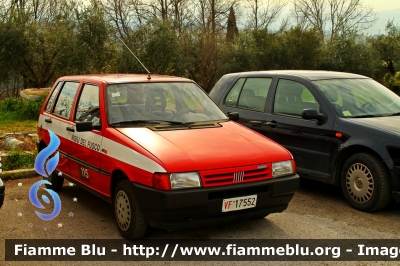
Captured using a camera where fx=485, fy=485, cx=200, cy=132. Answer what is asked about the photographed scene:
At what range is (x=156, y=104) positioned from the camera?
552cm

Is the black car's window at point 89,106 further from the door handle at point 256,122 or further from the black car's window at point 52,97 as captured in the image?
the door handle at point 256,122

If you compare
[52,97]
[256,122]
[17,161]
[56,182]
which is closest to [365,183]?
[256,122]

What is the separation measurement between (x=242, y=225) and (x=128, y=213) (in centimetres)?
132

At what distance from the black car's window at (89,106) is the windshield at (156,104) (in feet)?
0.67

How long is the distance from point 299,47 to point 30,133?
20529mm

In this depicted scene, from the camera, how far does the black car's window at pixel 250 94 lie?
7.24 m

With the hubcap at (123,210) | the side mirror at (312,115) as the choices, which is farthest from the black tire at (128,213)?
the side mirror at (312,115)

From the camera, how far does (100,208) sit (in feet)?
19.6

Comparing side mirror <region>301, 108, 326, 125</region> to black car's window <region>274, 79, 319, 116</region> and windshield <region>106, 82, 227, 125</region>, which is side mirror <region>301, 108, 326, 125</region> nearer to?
black car's window <region>274, 79, 319, 116</region>

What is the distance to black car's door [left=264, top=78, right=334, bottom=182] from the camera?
20.5 feet

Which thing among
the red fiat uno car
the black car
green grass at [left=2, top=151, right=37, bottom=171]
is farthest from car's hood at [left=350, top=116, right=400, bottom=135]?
green grass at [left=2, top=151, right=37, bottom=171]

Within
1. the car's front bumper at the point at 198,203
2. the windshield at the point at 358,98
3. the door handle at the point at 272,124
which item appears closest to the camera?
the car's front bumper at the point at 198,203

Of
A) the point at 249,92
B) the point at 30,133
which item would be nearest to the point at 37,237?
the point at 249,92

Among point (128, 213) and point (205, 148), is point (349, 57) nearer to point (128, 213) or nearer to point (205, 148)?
point (205, 148)
